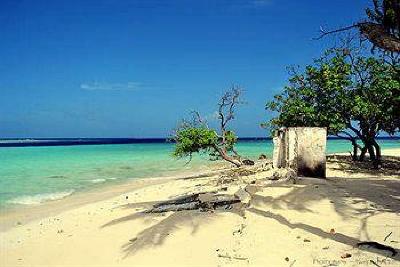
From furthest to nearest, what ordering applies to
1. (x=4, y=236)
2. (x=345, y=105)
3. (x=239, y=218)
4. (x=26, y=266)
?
(x=345, y=105), (x=4, y=236), (x=239, y=218), (x=26, y=266)

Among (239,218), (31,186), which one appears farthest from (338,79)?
(31,186)

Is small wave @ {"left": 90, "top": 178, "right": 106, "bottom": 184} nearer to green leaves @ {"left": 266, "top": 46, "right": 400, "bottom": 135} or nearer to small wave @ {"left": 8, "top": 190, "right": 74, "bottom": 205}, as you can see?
small wave @ {"left": 8, "top": 190, "right": 74, "bottom": 205}

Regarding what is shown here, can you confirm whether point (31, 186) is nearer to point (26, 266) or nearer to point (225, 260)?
point (26, 266)

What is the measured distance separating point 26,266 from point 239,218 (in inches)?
148

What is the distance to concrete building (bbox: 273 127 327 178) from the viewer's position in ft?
39.1

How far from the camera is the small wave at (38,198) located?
14.7 meters

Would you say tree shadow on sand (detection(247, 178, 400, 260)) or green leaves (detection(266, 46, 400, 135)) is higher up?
green leaves (detection(266, 46, 400, 135))

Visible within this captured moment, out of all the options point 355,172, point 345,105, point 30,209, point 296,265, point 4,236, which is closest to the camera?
point 296,265

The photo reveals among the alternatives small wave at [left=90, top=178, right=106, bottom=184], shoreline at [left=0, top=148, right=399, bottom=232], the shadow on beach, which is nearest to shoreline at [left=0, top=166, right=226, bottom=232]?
shoreline at [left=0, top=148, right=399, bottom=232]

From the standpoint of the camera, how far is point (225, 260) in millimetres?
6375

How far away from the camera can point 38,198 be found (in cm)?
1559

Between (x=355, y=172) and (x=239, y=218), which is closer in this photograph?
(x=239, y=218)

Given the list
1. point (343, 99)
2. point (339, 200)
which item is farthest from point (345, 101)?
point (339, 200)

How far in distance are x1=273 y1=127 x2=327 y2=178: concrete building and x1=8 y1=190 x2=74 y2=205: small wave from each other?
8.33 m
